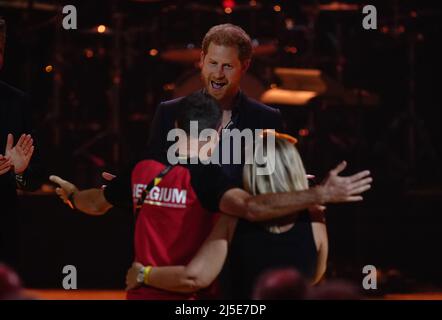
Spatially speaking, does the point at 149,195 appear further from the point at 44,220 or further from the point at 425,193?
the point at 425,193

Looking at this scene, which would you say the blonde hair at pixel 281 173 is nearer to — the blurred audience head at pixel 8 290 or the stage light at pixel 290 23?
the blurred audience head at pixel 8 290

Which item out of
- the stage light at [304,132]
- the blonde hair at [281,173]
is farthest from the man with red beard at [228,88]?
the stage light at [304,132]

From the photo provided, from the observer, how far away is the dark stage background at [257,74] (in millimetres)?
8953

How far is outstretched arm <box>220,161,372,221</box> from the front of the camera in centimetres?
353

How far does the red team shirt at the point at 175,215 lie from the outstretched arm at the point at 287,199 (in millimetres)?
93

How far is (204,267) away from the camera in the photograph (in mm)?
3545

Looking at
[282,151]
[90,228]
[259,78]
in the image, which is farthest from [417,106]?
[282,151]

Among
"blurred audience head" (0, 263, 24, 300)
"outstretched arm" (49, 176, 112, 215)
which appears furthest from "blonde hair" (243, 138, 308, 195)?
"blurred audience head" (0, 263, 24, 300)

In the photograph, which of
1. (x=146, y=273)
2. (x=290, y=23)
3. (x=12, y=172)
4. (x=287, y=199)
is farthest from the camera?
(x=290, y=23)

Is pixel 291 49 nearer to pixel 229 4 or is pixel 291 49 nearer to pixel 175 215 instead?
pixel 229 4

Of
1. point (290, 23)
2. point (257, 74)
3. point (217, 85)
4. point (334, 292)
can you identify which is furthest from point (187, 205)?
point (290, 23)

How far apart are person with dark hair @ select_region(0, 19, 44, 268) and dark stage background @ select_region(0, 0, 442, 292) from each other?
3717 millimetres

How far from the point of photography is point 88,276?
744 centimetres

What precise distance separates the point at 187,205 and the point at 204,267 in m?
0.26
